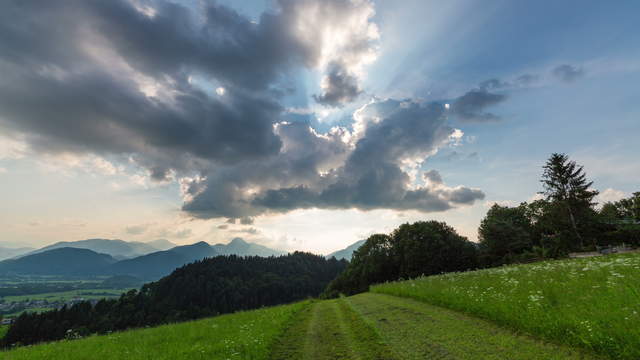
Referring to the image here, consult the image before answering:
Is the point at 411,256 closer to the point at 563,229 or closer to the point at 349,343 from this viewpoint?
the point at 563,229

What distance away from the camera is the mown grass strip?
8805 millimetres

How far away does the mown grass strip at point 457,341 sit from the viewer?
8.80 m

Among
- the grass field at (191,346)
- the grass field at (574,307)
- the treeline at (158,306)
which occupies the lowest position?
the treeline at (158,306)

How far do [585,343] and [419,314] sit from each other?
27.8 feet

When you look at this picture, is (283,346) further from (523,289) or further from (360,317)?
(523,289)

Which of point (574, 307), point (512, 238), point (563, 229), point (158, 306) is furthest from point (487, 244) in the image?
point (158, 306)

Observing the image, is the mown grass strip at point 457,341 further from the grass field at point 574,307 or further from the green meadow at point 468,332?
the grass field at point 574,307

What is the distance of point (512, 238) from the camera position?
7719cm

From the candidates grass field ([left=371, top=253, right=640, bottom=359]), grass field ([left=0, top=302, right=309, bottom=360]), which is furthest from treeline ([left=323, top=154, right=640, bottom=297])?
grass field ([left=0, top=302, right=309, bottom=360])

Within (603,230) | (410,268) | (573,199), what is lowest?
(410,268)

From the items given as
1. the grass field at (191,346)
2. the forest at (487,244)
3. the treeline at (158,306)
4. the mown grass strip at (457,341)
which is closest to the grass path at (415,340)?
the mown grass strip at (457,341)

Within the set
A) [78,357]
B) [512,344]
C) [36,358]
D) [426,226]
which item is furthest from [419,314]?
[426,226]

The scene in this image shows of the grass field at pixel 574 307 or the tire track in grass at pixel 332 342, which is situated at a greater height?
the grass field at pixel 574 307

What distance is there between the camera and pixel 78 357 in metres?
13.0
